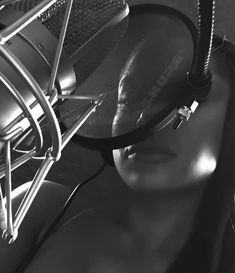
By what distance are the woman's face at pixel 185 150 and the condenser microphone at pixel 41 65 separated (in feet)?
0.71

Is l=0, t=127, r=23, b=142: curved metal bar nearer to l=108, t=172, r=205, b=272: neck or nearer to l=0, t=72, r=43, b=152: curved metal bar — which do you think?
l=0, t=72, r=43, b=152: curved metal bar

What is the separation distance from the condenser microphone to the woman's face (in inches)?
8.5

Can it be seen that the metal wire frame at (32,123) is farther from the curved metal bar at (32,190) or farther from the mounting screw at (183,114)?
the mounting screw at (183,114)

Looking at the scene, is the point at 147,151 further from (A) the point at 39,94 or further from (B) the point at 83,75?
(A) the point at 39,94

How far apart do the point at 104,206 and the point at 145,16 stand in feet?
1.24

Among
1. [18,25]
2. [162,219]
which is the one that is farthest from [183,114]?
[18,25]

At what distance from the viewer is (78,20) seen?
557 millimetres

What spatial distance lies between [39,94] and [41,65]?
0.12 meters

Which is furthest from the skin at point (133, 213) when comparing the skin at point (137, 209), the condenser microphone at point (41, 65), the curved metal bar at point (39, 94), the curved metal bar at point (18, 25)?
the curved metal bar at point (18, 25)

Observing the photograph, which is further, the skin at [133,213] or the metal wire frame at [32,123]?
the skin at [133,213]

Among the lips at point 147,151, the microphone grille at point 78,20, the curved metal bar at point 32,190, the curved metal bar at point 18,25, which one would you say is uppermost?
the curved metal bar at point 18,25

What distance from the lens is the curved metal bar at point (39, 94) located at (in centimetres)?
35

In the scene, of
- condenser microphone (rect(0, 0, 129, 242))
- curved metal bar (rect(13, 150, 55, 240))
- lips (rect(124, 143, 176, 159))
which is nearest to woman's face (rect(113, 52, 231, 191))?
lips (rect(124, 143, 176, 159))

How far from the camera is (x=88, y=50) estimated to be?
1.85 ft
